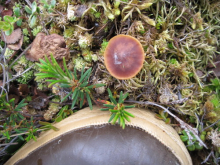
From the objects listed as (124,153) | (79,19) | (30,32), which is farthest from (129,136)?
(30,32)

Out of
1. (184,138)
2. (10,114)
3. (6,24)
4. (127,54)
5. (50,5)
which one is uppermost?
(50,5)

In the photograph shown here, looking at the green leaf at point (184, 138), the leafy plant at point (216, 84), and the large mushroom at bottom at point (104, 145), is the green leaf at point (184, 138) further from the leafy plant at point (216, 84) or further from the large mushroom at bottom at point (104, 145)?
the leafy plant at point (216, 84)

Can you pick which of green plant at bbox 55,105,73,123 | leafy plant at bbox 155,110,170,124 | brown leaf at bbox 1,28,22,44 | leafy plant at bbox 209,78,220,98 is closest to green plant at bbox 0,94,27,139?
green plant at bbox 55,105,73,123

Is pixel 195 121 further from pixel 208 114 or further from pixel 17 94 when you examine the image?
pixel 17 94

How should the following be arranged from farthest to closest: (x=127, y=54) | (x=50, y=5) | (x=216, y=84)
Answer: (x=216, y=84) < (x=50, y=5) < (x=127, y=54)

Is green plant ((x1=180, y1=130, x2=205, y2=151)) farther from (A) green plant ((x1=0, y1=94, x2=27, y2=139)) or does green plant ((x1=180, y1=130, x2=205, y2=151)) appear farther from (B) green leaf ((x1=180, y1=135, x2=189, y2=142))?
(A) green plant ((x1=0, y1=94, x2=27, y2=139))

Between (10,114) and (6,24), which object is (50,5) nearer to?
(6,24)

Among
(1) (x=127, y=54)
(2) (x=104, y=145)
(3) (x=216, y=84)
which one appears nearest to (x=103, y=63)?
(1) (x=127, y=54)

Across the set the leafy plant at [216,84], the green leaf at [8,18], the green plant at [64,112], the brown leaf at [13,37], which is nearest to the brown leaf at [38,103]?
the green plant at [64,112]

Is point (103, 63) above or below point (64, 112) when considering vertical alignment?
above
